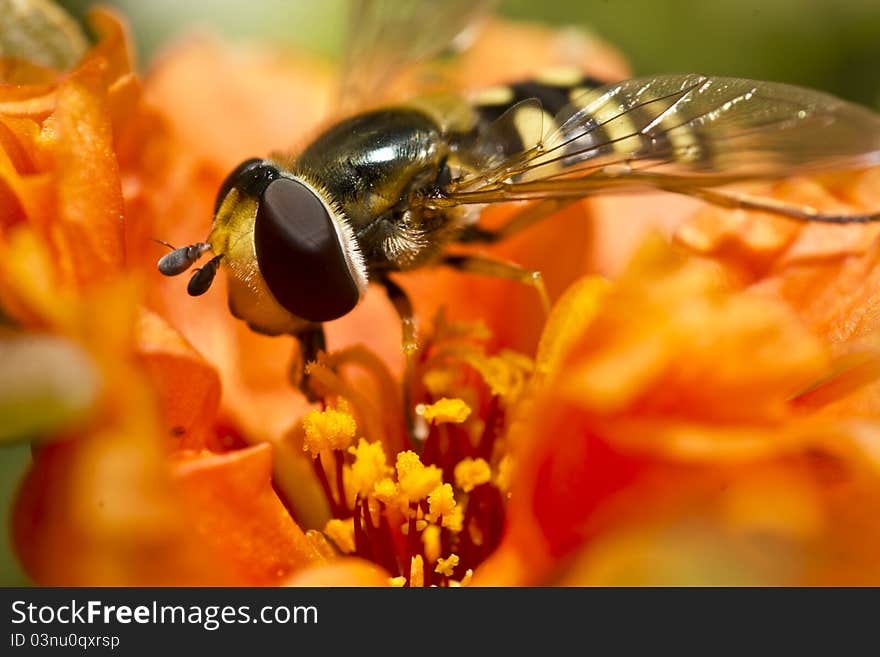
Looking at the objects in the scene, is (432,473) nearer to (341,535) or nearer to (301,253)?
(341,535)

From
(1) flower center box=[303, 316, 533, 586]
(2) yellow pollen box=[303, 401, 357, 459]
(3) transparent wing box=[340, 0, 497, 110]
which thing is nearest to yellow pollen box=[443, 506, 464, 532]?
(1) flower center box=[303, 316, 533, 586]

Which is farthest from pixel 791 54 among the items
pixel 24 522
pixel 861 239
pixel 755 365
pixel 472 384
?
pixel 24 522

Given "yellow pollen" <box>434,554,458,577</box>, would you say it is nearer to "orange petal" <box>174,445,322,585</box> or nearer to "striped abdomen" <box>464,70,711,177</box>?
"orange petal" <box>174,445,322,585</box>

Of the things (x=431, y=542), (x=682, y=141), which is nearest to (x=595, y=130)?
(x=682, y=141)

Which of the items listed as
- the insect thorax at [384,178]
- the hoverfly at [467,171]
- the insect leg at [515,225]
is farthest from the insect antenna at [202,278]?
the insect leg at [515,225]

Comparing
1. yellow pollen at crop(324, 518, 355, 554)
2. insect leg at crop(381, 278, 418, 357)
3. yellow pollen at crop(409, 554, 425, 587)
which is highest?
insect leg at crop(381, 278, 418, 357)

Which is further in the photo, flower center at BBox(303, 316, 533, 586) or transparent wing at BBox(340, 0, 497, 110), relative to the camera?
transparent wing at BBox(340, 0, 497, 110)

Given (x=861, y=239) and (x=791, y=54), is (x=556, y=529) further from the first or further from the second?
(x=791, y=54)
